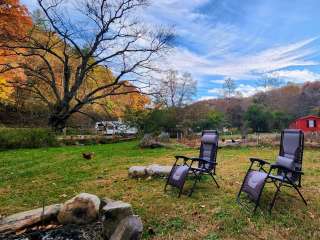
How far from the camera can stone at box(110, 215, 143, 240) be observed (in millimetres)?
3271

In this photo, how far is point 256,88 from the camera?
47.6 metres

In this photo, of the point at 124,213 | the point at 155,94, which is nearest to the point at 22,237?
the point at 124,213

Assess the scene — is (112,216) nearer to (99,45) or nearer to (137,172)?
(137,172)

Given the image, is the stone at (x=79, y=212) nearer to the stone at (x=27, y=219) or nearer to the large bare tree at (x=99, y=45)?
the stone at (x=27, y=219)

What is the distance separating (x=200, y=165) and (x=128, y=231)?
3.15 m

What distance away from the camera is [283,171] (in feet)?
14.6

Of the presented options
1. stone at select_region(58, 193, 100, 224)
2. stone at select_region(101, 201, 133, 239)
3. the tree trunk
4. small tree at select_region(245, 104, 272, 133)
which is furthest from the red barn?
stone at select_region(101, 201, 133, 239)

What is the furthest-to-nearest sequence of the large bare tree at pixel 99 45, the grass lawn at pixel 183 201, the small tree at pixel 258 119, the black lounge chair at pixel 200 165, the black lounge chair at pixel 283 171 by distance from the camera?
1. the small tree at pixel 258 119
2. the large bare tree at pixel 99 45
3. the black lounge chair at pixel 200 165
4. the black lounge chair at pixel 283 171
5. the grass lawn at pixel 183 201

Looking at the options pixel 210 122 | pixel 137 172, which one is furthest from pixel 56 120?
pixel 137 172

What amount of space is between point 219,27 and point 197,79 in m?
27.4

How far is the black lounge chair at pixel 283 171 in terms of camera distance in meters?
4.30

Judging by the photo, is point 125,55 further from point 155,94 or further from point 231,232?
point 231,232

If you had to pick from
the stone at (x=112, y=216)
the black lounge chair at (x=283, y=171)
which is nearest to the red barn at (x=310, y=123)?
the black lounge chair at (x=283, y=171)

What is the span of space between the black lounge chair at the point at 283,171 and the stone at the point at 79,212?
2153 mm
